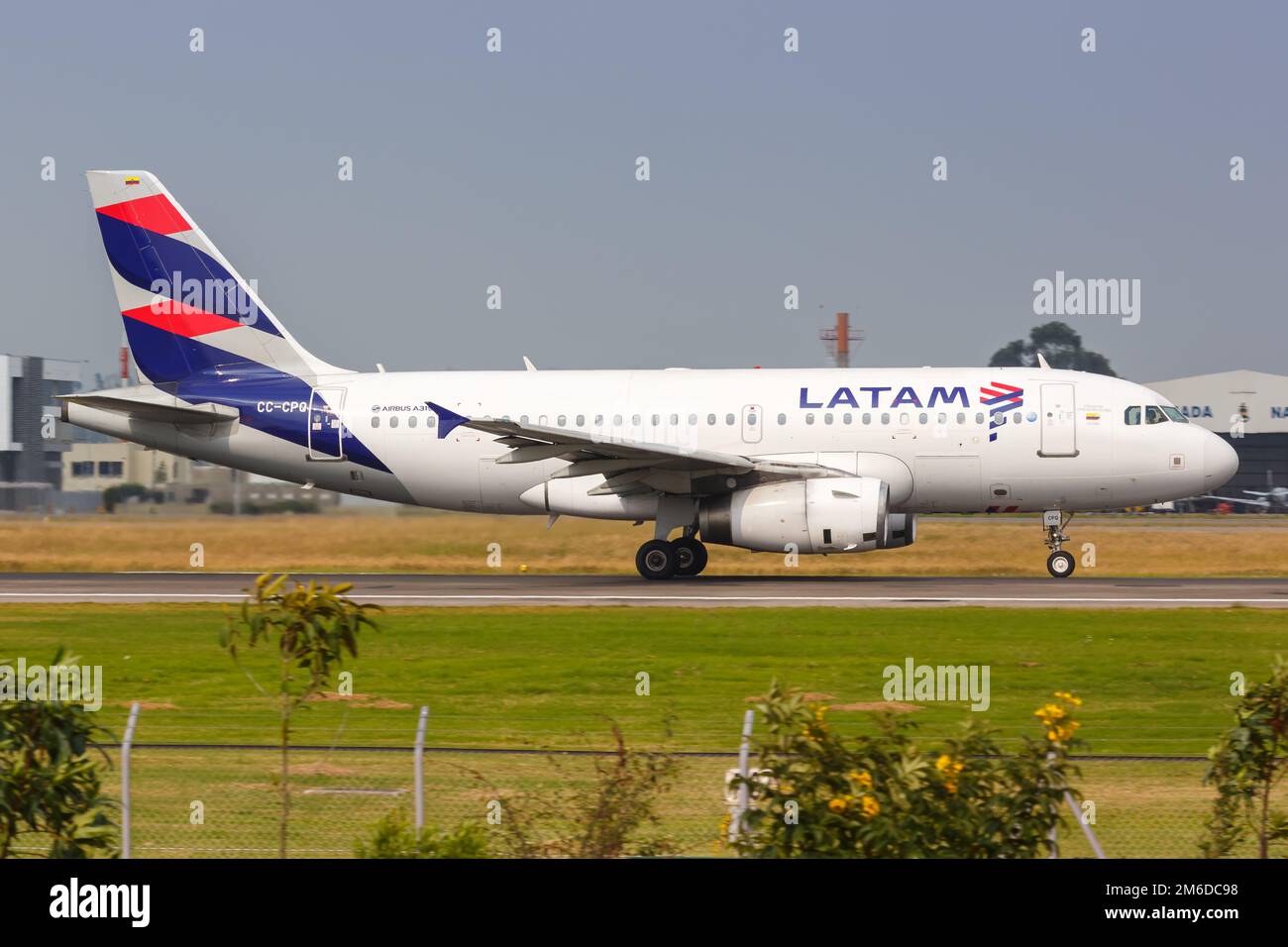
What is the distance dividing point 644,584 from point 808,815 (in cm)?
2216

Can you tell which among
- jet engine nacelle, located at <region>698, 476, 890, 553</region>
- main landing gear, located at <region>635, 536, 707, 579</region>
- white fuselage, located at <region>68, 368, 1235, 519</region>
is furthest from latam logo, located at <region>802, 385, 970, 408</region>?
main landing gear, located at <region>635, 536, 707, 579</region>

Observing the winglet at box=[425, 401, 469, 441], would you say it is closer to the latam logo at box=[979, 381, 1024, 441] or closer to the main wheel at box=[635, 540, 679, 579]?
the main wheel at box=[635, 540, 679, 579]

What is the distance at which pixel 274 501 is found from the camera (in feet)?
128

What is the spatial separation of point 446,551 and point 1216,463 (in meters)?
17.8

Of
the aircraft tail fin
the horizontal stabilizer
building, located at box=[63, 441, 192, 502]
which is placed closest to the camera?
the horizontal stabilizer

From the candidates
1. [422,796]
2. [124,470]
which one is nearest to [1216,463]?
[422,796]

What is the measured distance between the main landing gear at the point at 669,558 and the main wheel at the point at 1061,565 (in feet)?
25.4

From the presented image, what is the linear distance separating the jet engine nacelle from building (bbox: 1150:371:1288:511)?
233ft

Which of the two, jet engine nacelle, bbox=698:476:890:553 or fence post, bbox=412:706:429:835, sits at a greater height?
jet engine nacelle, bbox=698:476:890:553

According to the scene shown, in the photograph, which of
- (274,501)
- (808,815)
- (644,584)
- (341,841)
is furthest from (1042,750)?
(274,501)

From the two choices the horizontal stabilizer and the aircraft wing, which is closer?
the aircraft wing

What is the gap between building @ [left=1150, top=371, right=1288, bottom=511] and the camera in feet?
321

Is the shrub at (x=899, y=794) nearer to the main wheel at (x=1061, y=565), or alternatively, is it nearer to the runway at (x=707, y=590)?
the runway at (x=707, y=590)

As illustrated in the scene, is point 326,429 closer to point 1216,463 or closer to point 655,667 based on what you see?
point 655,667
